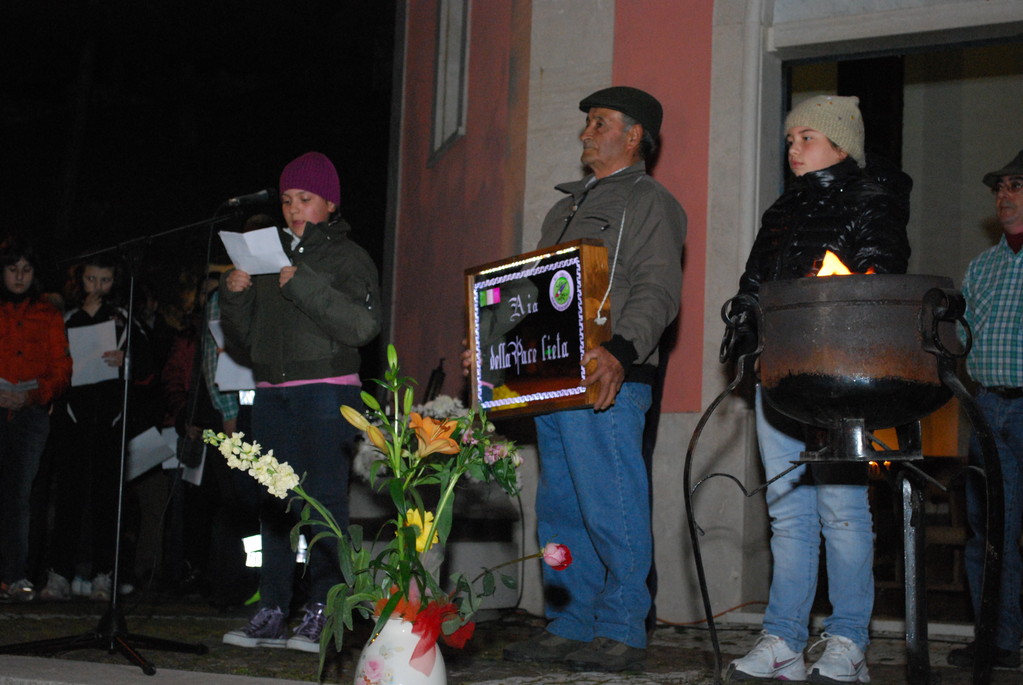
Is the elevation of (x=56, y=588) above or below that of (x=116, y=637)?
below

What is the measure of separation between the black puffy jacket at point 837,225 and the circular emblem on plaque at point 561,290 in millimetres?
584

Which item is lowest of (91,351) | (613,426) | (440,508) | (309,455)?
(440,508)

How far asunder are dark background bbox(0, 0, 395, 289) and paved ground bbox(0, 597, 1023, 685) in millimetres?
11711

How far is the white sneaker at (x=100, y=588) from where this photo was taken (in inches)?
259

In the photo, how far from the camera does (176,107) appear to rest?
18.1 metres

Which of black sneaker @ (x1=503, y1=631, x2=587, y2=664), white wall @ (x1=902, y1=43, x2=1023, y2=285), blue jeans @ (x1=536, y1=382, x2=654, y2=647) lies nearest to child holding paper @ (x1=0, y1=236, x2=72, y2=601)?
black sneaker @ (x1=503, y1=631, x2=587, y2=664)

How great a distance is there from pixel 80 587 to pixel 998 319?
5323 millimetres

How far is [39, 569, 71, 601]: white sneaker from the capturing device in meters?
6.45

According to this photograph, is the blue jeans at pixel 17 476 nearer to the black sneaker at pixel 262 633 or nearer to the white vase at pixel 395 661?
the black sneaker at pixel 262 633

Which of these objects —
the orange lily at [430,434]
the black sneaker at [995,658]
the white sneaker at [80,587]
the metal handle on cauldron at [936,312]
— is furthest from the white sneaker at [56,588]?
the metal handle on cauldron at [936,312]

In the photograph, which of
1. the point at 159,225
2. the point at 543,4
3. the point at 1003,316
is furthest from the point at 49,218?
the point at 1003,316

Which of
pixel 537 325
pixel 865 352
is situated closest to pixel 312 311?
pixel 537 325

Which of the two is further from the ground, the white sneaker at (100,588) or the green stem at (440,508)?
the green stem at (440,508)

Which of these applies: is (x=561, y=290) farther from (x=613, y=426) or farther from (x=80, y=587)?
(x=80, y=587)
